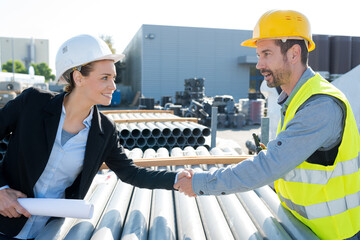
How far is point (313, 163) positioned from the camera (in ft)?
6.28

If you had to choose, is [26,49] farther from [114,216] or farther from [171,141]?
[114,216]

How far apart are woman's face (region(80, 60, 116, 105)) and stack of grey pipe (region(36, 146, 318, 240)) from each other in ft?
3.11

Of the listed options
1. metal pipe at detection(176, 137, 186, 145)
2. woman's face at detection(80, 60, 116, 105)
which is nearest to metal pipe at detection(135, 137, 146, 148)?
metal pipe at detection(176, 137, 186, 145)

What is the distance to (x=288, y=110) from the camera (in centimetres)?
210

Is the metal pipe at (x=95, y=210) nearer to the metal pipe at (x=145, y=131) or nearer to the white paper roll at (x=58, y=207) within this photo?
the white paper roll at (x=58, y=207)

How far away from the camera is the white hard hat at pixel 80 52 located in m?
2.28

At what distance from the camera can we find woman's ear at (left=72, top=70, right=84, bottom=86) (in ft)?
7.63

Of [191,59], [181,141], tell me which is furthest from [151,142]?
[191,59]

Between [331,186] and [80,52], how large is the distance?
196 cm

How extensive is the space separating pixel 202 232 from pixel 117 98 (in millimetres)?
29168

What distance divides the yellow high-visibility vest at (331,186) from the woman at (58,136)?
144 cm

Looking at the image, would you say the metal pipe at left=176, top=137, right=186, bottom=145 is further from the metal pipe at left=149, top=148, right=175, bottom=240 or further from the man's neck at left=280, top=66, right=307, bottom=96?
the man's neck at left=280, top=66, right=307, bottom=96

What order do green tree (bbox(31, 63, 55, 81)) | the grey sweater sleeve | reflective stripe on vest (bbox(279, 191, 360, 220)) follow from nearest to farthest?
the grey sweater sleeve
reflective stripe on vest (bbox(279, 191, 360, 220))
green tree (bbox(31, 63, 55, 81))

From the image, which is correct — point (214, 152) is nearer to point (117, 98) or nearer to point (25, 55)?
point (117, 98)
